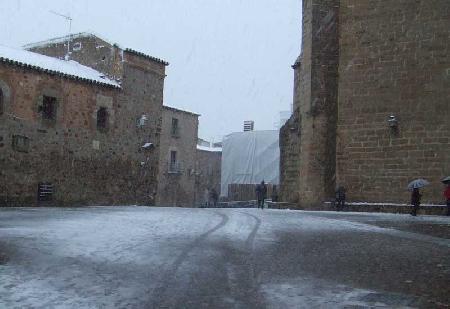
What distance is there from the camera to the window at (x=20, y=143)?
19562 millimetres

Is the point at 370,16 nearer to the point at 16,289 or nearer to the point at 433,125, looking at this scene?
the point at 433,125

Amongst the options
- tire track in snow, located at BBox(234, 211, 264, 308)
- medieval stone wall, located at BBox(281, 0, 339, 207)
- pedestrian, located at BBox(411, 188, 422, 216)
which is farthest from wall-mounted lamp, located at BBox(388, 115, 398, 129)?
tire track in snow, located at BBox(234, 211, 264, 308)

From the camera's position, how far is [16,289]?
13.2 ft

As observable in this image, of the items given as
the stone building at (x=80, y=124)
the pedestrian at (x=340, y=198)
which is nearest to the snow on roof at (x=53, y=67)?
the stone building at (x=80, y=124)

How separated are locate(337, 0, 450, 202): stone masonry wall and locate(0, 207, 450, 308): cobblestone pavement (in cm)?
736

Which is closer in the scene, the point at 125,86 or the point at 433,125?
the point at 433,125

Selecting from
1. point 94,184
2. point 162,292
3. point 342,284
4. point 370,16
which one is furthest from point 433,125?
point 94,184

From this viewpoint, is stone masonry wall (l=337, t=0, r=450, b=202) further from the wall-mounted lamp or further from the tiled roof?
the tiled roof

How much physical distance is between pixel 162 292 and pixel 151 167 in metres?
22.1

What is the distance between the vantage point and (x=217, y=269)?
200 inches

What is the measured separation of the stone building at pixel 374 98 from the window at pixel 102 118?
9723mm

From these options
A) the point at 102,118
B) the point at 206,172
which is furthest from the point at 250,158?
the point at 102,118

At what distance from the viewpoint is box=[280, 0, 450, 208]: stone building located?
15.1 meters

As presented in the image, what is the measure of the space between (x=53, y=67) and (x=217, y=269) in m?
18.8
